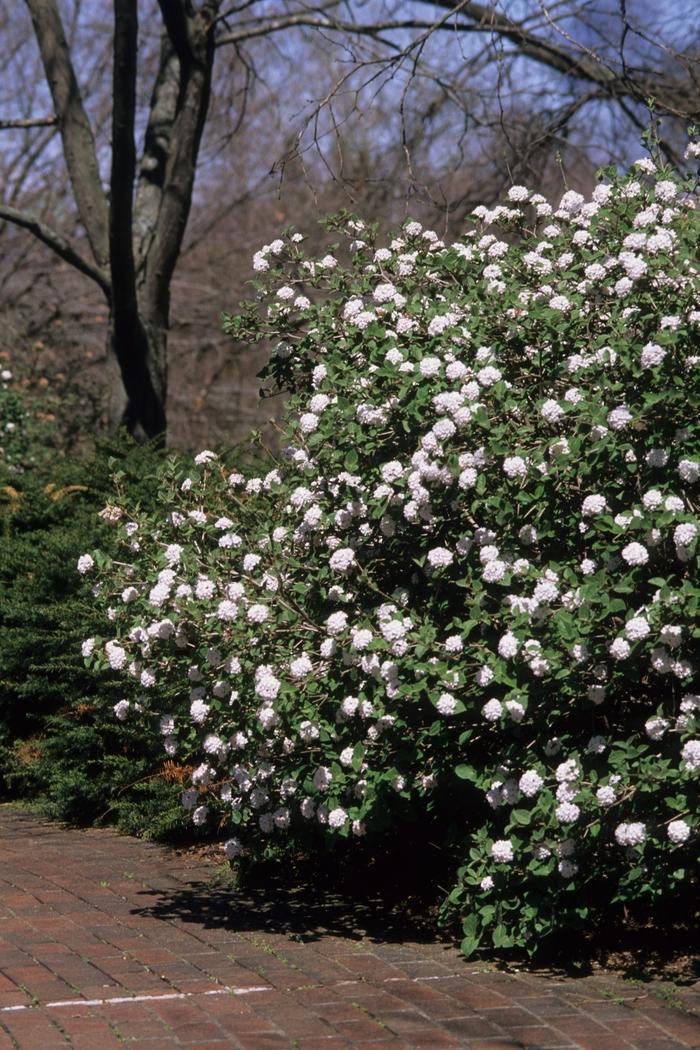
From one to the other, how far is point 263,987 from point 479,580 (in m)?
1.49

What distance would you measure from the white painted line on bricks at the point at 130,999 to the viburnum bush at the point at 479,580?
67 cm

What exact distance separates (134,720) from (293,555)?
4.29 ft

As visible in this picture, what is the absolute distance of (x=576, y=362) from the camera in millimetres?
4629

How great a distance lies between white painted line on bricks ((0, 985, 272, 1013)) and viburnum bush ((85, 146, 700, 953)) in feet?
2.20

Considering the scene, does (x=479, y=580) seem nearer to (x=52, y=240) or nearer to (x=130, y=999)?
(x=130, y=999)

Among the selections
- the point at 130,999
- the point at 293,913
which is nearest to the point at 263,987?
the point at 130,999

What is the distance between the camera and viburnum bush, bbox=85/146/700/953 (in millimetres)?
4328

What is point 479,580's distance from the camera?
461 centimetres

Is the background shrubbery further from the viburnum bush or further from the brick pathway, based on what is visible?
the viburnum bush

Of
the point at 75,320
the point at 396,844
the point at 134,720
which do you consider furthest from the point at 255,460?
the point at 75,320

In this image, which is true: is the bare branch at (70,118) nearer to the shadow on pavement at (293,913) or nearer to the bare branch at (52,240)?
the bare branch at (52,240)

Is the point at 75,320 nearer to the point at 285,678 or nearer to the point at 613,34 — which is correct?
the point at 613,34

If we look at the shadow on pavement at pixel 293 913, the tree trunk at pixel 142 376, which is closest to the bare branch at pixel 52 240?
the tree trunk at pixel 142 376

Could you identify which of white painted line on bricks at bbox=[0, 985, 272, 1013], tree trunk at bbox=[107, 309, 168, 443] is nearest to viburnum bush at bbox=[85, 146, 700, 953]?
white painted line on bricks at bbox=[0, 985, 272, 1013]
